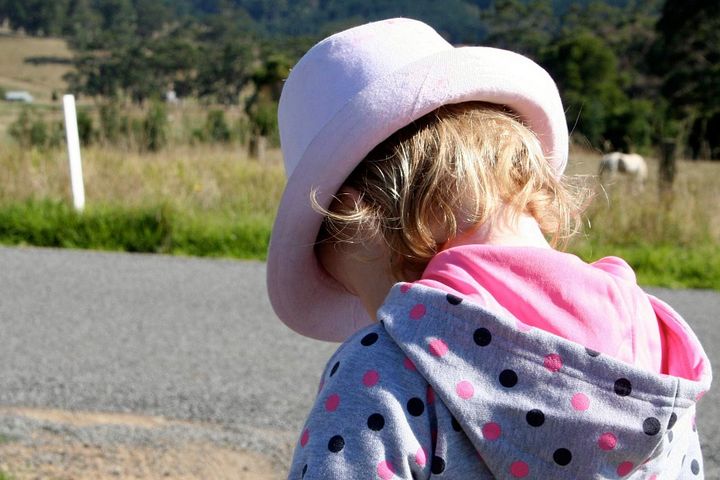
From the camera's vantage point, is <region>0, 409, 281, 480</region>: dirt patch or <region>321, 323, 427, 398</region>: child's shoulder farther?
<region>0, 409, 281, 480</region>: dirt patch

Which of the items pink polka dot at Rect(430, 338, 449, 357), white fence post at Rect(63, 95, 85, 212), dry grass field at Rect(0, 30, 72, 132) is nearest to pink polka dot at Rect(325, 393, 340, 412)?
pink polka dot at Rect(430, 338, 449, 357)

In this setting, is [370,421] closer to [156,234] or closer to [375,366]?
[375,366]

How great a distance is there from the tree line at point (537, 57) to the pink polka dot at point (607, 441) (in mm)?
7188

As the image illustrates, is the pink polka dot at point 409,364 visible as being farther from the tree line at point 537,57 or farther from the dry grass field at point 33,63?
the dry grass field at point 33,63

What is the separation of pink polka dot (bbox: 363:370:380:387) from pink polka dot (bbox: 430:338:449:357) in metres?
0.06

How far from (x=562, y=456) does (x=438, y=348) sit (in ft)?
0.55

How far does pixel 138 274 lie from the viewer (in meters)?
6.12

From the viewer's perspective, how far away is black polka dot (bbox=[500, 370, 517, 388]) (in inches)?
39.1

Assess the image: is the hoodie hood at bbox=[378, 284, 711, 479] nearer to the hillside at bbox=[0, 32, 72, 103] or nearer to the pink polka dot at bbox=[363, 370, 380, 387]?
the pink polka dot at bbox=[363, 370, 380, 387]

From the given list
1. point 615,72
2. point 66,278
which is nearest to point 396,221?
point 66,278

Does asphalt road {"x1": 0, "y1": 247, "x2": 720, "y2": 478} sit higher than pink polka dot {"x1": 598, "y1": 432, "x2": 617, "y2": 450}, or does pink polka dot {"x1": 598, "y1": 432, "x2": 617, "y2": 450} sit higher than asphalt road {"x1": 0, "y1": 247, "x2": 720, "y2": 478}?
pink polka dot {"x1": 598, "y1": 432, "x2": 617, "y2": 450}

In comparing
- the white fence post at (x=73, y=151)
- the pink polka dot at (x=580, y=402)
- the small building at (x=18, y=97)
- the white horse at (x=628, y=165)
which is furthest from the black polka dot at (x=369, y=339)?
the small building at (x=18, y=97)

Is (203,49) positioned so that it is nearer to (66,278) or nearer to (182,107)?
(182,107)

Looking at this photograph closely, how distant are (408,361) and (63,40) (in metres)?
97.8
